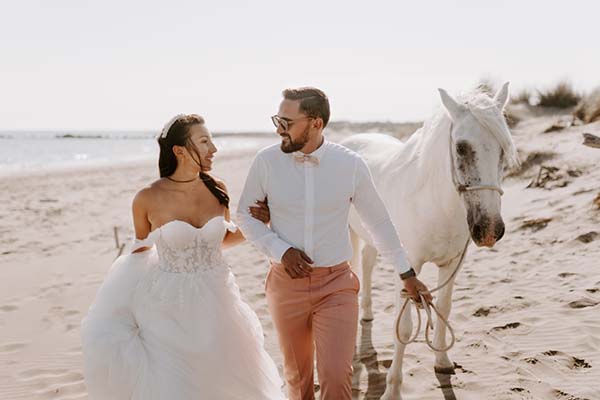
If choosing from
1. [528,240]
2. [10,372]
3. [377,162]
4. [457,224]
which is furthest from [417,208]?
[528,240]

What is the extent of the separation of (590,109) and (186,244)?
1262 cm

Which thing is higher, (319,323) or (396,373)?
(319,323)

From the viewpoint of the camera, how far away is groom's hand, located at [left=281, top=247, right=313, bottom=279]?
2.66 metres

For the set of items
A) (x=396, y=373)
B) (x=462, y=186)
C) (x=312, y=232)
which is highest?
(x=462, y=186)

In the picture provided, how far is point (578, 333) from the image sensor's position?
4.50m

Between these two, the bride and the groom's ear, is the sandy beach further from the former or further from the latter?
the groom's ear

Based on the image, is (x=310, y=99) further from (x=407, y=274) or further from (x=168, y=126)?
(x=407, y=274)

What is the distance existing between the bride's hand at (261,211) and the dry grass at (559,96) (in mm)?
18678

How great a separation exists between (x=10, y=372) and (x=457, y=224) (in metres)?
3.59

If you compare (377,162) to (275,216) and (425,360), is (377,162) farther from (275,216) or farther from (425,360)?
(275,216)

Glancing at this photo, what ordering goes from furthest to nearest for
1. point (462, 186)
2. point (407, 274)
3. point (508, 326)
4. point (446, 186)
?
point (508, 326) → point (446, 186) → point (462, 186) → point (407, 274)

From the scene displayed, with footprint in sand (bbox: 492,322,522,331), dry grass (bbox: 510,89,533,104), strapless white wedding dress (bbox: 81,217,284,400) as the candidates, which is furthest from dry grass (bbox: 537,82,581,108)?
strapless white wedding dress (bbox: 81,217,284,400)

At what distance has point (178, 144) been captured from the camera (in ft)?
9.68

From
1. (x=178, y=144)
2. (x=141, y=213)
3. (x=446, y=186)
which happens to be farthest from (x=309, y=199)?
(x=446, y=186)
